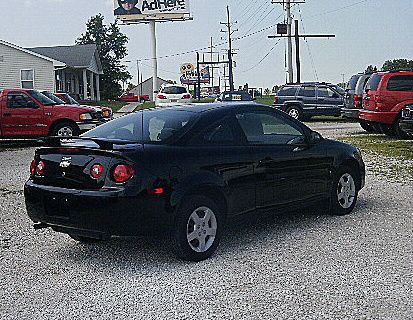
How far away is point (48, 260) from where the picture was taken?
6660 mm

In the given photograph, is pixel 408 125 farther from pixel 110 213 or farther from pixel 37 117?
pixel 110 213

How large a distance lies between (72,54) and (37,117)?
39190mm

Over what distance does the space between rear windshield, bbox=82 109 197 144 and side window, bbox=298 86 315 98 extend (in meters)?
22.5

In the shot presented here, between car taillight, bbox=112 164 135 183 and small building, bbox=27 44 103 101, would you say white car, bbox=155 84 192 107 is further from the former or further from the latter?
car taillight, bbox=112 164 135 183

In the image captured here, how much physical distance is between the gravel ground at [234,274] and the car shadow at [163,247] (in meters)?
0.01

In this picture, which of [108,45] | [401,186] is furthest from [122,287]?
[108,45]

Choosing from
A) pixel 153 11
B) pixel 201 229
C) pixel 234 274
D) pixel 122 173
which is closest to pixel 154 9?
pixel 153 11

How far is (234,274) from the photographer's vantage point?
604 cm

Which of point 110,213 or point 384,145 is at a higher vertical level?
point 110,213

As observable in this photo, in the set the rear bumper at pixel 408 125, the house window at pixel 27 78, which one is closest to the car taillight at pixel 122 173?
the rear bumper at pixel 408 125

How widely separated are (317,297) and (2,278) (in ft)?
8.94

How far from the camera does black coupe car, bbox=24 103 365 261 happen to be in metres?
6.11

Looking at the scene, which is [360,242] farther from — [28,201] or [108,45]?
[108,45]

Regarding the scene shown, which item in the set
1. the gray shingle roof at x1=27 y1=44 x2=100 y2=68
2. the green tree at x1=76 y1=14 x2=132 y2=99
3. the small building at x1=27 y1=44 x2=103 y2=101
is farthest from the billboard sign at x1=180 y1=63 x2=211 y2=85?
the gray shingle roof at x1=27 y1=44 x2=100 y2=68
